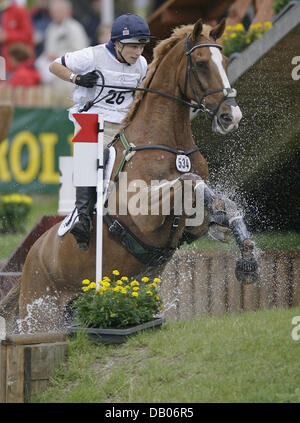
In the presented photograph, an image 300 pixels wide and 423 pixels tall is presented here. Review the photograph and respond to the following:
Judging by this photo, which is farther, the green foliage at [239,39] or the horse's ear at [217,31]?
the green foliage at [239,39]

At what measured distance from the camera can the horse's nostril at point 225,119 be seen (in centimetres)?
685

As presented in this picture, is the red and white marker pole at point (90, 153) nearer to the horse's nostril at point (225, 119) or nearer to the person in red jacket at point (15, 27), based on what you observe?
the horse's nostril at point (225, 119)

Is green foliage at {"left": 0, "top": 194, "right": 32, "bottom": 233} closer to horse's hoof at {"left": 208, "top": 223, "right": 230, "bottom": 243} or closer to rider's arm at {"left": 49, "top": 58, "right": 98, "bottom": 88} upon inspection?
rider's arm at {"left": 49, "top": 58, "right": 98, "bottom": 88}

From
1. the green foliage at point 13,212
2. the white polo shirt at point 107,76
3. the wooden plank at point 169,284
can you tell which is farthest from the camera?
the green foliage at point 13,212

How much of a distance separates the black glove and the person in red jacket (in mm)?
9367

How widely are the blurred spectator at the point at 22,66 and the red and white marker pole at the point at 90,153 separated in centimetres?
951

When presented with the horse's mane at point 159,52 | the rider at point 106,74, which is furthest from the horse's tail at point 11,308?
the horse's mane at point 159,52

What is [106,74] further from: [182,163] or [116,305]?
[116,305]

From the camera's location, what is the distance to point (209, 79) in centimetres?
706

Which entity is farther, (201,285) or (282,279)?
(201,285)

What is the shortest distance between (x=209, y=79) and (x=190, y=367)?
2.21 metres

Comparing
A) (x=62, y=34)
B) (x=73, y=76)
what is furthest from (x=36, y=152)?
(x=73, y=76)

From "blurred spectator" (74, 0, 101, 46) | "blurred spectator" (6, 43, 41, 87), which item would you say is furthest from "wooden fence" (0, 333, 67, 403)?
"blurred spectator" (74, 0, 101, 46)

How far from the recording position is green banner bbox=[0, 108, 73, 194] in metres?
15.6
